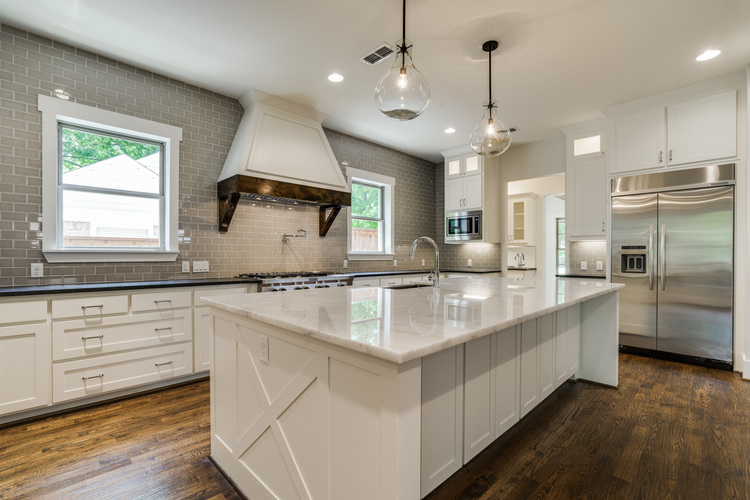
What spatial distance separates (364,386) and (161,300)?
2.53m

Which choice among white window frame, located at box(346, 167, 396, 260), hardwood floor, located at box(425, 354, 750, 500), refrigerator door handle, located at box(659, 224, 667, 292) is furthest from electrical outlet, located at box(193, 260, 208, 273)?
refrigerator door handle, located at box(659, 224, 667, 292)

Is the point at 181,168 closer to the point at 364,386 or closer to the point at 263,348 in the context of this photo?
the point at 263,348

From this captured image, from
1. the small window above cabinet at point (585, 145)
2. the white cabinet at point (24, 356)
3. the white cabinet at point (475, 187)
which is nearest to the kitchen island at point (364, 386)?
the white cabinet at point (24, 356)

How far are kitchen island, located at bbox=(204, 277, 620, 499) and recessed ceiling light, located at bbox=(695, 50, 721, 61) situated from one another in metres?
2.63

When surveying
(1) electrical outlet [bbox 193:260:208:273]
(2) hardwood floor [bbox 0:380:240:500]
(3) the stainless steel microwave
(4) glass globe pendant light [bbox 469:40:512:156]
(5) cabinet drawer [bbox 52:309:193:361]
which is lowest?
(2) hardwood floor [bbox 0:380:240:500]

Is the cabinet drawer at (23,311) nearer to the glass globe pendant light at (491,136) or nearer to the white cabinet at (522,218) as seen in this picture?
the glass globe pendant light at (491,136)

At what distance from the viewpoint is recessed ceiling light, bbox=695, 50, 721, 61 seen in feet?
9.88

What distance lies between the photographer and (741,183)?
3453mm

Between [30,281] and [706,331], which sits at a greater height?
[30,281]

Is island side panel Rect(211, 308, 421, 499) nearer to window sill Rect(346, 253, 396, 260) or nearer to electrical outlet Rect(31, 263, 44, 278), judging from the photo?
Answer: electrical outlet Rect(31, 263, 44, 278)

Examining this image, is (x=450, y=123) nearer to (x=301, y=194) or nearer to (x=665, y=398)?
(x=301, y=194)

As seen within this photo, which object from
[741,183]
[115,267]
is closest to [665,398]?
[741,183]

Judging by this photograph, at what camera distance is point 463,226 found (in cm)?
582

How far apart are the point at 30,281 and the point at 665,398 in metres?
5.07
